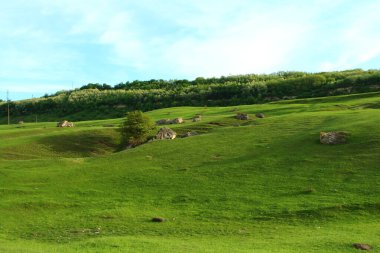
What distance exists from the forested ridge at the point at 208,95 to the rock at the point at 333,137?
293 ft

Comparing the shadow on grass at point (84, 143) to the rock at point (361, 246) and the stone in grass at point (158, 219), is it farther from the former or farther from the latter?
the rock at point (361, 246)

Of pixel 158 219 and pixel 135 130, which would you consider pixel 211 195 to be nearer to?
pixel 158 219

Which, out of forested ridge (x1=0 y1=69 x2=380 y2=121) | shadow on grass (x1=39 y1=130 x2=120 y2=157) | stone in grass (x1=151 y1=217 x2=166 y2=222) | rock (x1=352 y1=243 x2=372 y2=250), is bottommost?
stone in grass (x1=151 y1=217 x2=166 y2=222)

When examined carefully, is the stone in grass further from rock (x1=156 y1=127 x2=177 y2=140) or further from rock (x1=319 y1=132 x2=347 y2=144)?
rock (x1=156 y1=127 x2=177 y2=140)

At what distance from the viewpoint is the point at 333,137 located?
4475 cm

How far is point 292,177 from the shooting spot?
1468 inches

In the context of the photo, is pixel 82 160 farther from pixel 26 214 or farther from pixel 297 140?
pixel 297 140

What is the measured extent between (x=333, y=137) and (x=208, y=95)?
391 feet

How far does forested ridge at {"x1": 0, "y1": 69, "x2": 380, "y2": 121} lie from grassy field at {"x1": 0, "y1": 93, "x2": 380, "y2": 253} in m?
87.1

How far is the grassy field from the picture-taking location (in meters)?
25.3

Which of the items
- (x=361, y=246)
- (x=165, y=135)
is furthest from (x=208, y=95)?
(x=361, y=246)

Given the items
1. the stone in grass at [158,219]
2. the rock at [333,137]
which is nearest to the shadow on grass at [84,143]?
the rock at [333,137]

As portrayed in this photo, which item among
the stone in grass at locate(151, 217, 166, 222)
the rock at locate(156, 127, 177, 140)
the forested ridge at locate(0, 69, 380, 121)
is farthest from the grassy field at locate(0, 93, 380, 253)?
the forested ridge at locate(0, 69, 380, 121)

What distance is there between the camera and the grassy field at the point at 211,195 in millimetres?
25344
